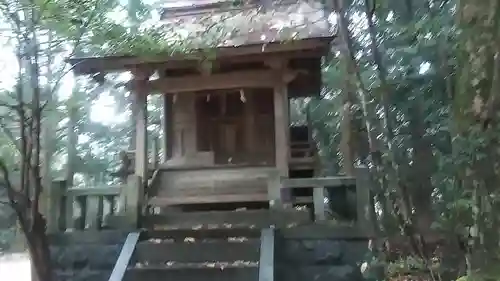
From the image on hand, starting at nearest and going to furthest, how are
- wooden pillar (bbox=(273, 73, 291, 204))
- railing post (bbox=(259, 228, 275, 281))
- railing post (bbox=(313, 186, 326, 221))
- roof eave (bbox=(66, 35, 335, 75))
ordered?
railing post (bbox=(259, 228, 275, 281))
railing post (bbox=(313, 186, 326, 221))
roof eave (bbox=(66, 35, 335, 75))
wooden pillar (bbox=(273, 73, 291, 204))

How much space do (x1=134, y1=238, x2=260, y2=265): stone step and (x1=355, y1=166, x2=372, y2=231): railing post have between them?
4.57 ft

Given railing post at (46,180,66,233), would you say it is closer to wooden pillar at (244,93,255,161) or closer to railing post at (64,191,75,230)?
railing post at (64,191,75,230)

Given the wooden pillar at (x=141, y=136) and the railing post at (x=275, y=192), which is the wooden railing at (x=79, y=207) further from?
the railing post at (x=275, y=192)

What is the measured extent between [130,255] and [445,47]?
5.59 meters

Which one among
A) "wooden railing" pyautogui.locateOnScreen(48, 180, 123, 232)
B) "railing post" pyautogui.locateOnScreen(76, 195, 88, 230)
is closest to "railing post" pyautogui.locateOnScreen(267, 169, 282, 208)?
"wooden railing" pyautogui.locateOnScreen(48, 180, 123, 232)

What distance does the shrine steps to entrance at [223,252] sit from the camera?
6.66 metres

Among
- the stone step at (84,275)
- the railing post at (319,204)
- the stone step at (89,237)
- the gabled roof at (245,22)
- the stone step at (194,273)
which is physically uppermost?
the gabled roof at (245,22)

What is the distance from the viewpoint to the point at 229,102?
33.4 ft

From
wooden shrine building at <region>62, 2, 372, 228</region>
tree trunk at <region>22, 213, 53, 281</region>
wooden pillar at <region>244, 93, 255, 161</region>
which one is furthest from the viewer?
wooden pillar at <region>244, 93, 255, 161</region>

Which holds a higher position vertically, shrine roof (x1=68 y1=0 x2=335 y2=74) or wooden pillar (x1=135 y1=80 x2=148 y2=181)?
shrine roof (x1=68 y1=0 x2=335 y2=74)

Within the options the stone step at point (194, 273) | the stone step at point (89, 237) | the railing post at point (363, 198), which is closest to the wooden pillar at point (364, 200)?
the railing post at point (363, 198)

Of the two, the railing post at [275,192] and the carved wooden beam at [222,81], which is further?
the carved wooden beam at [222,81]

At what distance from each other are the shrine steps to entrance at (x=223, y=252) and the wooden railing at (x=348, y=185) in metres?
0.19

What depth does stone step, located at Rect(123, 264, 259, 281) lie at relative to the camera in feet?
21.6
